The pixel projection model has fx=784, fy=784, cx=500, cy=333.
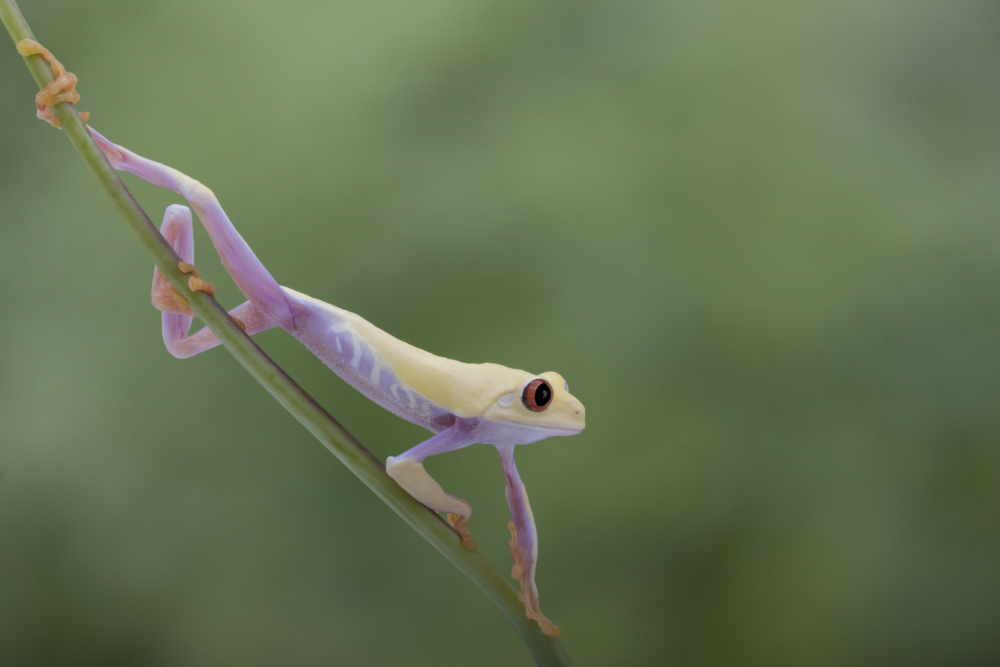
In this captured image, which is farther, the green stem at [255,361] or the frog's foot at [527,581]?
the frog's foot at [527,581]

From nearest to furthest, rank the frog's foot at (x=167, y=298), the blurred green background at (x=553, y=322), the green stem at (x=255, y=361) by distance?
the green stem at (x=255, y=361) → the frog's foot at (x=167, y=298) → the blurred green background at (x=553, y=322)

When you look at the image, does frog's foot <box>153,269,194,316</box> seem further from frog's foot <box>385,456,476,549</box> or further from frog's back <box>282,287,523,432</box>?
frog's foot <box>385,456,476,549</box>

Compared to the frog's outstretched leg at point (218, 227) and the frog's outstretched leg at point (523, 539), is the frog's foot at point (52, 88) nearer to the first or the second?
the frog's outstretched leg at point (218, 227)

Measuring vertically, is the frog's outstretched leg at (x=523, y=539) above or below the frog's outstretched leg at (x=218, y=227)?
below

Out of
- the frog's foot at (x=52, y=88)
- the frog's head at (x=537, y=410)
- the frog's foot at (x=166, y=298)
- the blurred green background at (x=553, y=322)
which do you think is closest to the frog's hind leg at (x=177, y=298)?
the frog's foot at (x=166, y=298)

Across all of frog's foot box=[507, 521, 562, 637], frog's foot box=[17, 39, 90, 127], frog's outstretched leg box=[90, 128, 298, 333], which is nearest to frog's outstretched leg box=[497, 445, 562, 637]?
frog's foot box=[507, 521, 562, 637]

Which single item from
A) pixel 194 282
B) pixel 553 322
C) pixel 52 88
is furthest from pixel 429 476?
pixel 553 322
